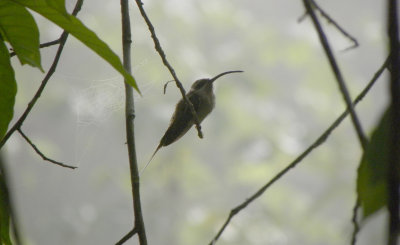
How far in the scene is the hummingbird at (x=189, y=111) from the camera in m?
0.87

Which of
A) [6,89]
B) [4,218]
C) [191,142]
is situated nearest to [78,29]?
[6,89]

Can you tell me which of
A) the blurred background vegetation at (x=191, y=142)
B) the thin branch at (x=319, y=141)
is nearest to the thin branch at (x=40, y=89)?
the thin branch at (x=319, y=141)

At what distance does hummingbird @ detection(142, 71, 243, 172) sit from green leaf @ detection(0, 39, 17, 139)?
0.84 feet

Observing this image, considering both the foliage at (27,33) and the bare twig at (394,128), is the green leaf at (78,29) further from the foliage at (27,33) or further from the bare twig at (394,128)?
the bare twig at (394,128)

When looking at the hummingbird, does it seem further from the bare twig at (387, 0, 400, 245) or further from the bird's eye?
the bare twig at (387, 0, 400, 245)

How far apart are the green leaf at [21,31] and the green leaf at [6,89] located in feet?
0.06

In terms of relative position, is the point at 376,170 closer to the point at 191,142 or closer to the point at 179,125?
the point at 179,125

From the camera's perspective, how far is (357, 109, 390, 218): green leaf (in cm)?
41

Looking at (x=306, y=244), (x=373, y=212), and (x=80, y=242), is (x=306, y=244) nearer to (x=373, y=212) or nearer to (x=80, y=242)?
(x=80, y=242)

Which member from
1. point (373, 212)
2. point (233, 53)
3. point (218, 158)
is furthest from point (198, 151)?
point (373, 212)

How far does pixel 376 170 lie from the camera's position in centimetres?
41

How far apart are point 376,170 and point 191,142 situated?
5.94 metres

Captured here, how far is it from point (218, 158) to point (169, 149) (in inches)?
96.7

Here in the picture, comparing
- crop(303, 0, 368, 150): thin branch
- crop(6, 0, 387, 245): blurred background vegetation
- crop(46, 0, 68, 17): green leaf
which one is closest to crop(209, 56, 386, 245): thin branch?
crop(303, 0, 368, 150): thin branch
